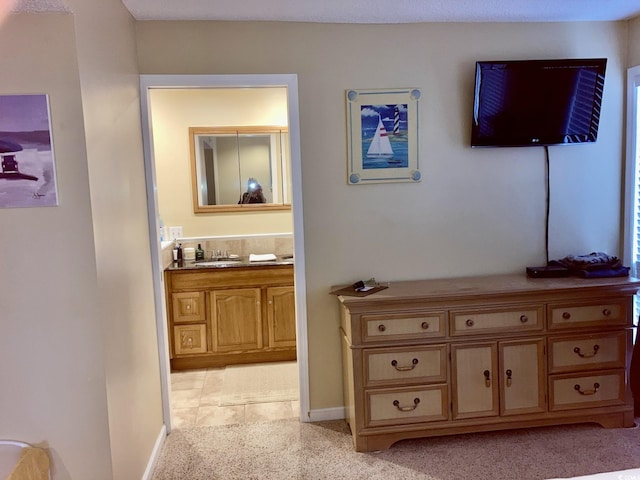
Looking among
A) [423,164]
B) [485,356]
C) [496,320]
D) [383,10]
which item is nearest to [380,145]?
[423,164]

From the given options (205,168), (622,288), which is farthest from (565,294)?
(205,168)

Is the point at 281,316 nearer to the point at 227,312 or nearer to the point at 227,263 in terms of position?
the point at 227,312

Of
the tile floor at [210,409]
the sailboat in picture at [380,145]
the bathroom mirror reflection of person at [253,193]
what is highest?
the sailboat in picture at [380,145]

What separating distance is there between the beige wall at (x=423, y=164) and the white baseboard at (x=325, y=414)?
0.04 metres

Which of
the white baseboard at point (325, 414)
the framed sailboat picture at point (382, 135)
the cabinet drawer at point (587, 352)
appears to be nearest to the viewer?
the cabinet drawer at point (587, 352)

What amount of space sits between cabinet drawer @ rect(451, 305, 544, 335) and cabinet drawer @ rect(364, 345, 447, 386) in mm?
167

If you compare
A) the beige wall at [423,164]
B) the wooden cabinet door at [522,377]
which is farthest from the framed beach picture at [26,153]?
the wooden cabinet door at [522,377]

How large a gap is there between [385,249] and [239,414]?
1488 millimetres

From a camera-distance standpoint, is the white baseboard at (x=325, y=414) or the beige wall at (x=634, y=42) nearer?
the beige wall at (x=634, y=42)

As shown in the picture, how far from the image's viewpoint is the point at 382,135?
9.36ft

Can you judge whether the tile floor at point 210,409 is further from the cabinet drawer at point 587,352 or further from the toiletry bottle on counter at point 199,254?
the cabinet drawer at point 587,352

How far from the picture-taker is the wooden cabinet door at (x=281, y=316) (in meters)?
3.88

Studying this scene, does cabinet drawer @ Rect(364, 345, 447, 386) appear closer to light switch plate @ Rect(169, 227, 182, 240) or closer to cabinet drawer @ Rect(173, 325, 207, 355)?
cabinet drawer @ Rect(173, 325, 207, 355)

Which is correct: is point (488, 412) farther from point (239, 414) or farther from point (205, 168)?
point (205, 168)
